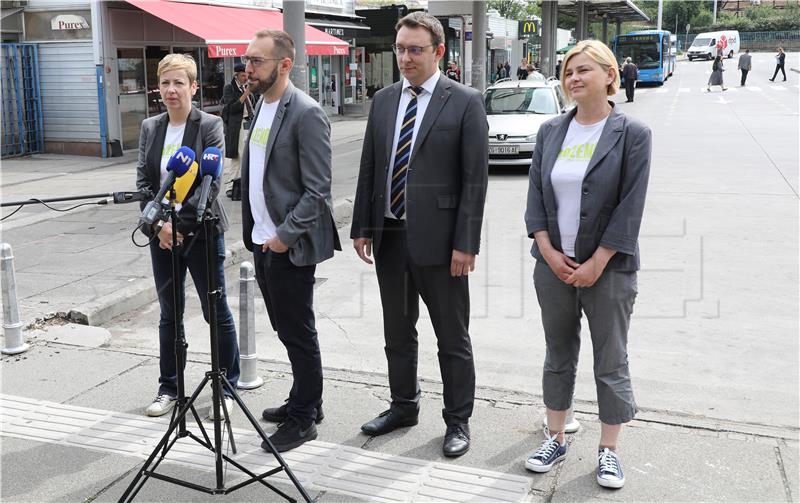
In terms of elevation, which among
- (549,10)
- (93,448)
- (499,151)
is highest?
(549,10)

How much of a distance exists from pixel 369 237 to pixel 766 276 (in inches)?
199

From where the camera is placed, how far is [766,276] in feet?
25.0

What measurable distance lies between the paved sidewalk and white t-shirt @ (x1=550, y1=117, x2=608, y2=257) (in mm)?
2380

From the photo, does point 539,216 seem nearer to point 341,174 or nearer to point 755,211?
point 755,211

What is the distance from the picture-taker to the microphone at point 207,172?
11.2ft

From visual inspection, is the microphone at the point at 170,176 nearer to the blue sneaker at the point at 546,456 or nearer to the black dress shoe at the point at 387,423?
the black dress shoe at the point at 387,423

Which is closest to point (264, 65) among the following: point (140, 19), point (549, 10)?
point (140, 19)

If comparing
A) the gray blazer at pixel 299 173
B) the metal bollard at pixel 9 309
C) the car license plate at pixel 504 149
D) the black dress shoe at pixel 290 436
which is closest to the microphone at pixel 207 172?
the gray blazer at pixel 299 173

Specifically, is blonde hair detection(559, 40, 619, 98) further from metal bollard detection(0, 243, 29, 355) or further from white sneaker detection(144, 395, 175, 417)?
metal bollard detection(0, 243, 29, 355)

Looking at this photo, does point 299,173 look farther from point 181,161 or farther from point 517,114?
point 517,114

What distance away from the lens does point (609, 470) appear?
12.1 ft

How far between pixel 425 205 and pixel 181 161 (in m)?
1.19

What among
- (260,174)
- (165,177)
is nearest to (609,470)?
(260,174)

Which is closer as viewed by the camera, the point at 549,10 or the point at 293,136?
the point at 293,136
